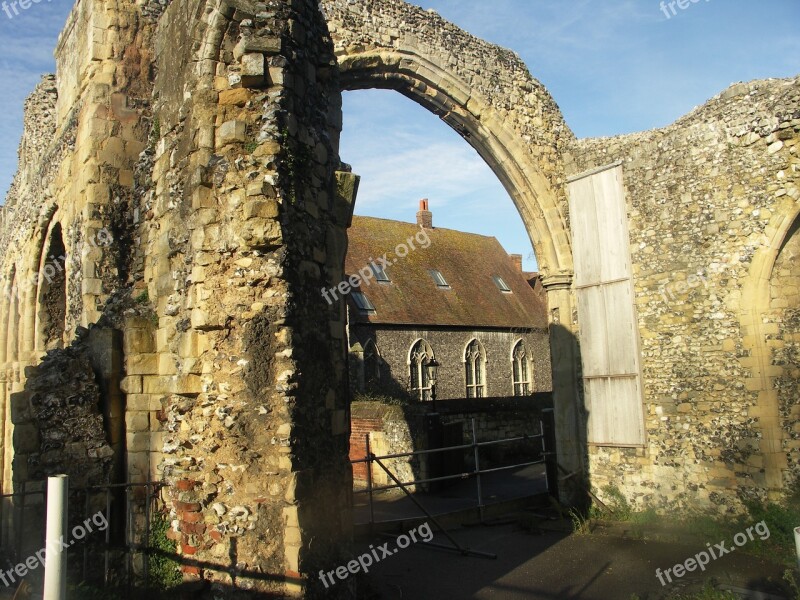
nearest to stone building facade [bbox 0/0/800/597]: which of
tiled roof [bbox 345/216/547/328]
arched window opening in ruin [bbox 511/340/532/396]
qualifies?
tiled roof [bbox 345/216/547/328]

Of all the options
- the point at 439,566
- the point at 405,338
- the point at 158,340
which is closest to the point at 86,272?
the point at 158,340

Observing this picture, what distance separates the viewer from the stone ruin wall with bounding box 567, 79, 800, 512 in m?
8.26

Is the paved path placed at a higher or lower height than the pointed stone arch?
lower

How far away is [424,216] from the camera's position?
3008 centimetres

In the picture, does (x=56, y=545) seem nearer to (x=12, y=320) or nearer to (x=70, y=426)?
(x=70, y=426)

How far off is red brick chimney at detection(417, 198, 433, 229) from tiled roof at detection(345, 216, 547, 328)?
0.36 meters

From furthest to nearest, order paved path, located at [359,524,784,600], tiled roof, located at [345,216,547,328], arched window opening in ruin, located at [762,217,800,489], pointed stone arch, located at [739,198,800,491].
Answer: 1. tiled roof, located at [345,216,547,328]
2. pointed stone arch, located at [739,198,800,491]
3. arched window opening in ruin, located at [762,217,800,489]
4. paved path, located at [359,524,784,600]

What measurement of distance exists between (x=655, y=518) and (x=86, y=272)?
26.0 feet

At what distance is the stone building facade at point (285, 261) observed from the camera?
14.6 feet
